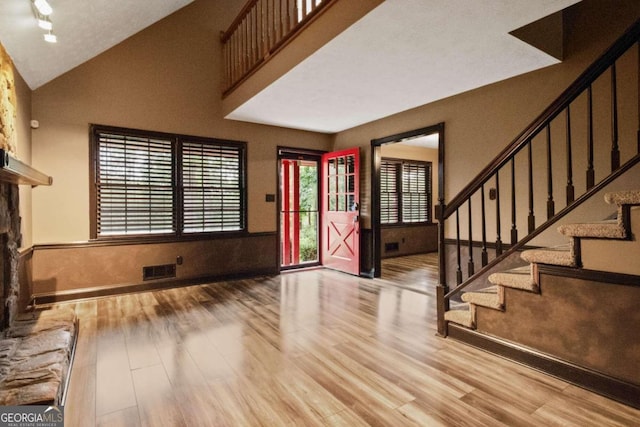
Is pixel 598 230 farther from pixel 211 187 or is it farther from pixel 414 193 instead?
pixel 414 193

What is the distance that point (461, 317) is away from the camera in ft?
9.09

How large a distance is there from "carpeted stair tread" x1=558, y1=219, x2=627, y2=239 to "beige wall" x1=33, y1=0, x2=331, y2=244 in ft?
14.0

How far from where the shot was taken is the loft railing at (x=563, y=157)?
2164 mm

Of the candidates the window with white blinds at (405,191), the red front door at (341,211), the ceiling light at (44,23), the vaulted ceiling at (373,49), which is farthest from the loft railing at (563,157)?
the window with white blinds at (405,191)

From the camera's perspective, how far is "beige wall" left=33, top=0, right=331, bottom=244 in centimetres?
390

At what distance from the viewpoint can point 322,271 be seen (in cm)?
587

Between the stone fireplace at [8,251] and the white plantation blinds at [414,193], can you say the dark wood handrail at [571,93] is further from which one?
the white plantation blinds at [414,193]

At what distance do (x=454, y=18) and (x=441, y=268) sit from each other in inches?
81.4

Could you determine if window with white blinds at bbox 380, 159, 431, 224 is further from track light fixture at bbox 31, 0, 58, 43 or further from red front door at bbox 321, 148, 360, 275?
track light fixture at bbox 31, 0, 58, 43

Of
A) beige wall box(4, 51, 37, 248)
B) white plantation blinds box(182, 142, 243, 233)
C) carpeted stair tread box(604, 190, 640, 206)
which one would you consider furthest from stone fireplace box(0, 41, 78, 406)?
A: carpeted stair tread box(604, 190, 640, 206)

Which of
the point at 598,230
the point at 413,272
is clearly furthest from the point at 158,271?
the point at 598,230

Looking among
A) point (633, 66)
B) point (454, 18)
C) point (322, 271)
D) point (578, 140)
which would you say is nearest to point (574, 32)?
point (633, 66)

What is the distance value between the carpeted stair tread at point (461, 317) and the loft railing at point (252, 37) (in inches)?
125

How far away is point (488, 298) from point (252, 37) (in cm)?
424
